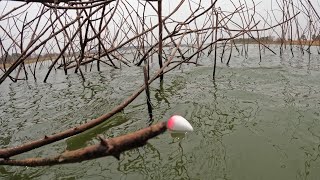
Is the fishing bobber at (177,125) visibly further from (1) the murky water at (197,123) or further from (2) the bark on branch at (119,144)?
(1) the murky water at (197,123)

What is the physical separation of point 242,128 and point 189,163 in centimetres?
76

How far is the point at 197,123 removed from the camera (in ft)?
8.78

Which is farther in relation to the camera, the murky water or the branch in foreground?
the murky water

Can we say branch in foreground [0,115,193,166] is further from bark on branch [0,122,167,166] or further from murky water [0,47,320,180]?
murky water [0,47,320,180]

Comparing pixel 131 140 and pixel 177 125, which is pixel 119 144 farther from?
pixel 177 125

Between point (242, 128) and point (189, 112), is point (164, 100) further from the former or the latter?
point (242, 128)

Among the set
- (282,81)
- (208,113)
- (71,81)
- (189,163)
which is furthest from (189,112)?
(71,81)

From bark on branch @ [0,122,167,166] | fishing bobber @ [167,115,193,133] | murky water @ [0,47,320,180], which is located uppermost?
fishing bobber @ [167,115,193,133]

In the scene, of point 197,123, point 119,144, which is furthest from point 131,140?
point 197,123

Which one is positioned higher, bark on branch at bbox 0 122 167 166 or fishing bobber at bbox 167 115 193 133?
fishing bobber at bbox 167 115 193 133

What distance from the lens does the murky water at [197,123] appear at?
6.21 feet

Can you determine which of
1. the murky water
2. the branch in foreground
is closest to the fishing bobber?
the branch in foreground

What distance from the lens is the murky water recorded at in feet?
6.21

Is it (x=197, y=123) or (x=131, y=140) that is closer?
(x=131, y=140)
